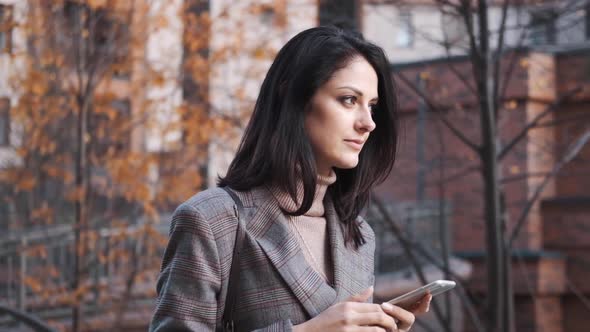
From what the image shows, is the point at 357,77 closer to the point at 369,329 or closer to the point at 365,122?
the point at 365,122

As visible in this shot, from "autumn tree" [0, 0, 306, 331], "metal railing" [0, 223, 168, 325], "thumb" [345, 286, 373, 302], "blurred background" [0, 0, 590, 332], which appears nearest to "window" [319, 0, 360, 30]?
"blurred background" [0, 0, 590, 332]

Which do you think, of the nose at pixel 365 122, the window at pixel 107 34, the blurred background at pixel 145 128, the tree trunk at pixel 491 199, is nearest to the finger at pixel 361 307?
the nose at pixel 365 122

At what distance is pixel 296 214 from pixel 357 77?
16.6 inches

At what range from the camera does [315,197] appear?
284 centimetres

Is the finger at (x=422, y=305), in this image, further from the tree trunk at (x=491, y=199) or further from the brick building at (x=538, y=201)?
the brick building at (x=538, y=201)

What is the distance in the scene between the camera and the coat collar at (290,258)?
2.62 meters

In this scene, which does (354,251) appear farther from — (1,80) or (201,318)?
(1,80)

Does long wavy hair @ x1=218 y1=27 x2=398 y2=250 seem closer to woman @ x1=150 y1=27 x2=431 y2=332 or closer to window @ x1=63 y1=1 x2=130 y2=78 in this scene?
woman @ x1=150 y1=27 x2=431 y2=332

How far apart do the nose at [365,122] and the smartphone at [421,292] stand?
1.57 ft

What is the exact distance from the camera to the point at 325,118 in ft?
8.86

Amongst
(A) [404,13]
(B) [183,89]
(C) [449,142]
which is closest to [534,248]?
(C) [449,142]

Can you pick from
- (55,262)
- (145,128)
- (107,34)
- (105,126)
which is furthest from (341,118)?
(55,262)

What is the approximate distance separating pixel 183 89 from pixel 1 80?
2.33 meters

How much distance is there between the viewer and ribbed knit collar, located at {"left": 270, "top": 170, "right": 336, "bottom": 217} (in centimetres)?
275
